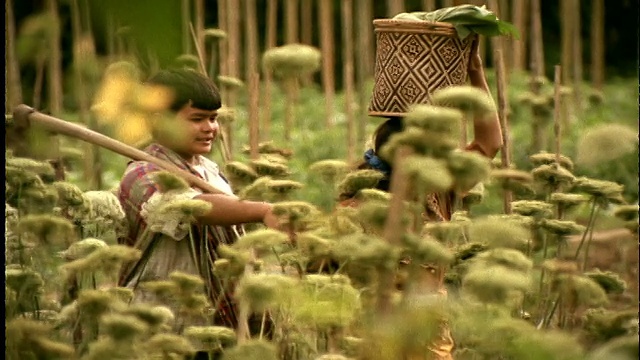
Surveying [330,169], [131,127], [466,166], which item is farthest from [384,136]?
[131,127]

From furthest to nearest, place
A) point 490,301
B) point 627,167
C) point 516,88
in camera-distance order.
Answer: point 516,88
point 627,167
point 490,301

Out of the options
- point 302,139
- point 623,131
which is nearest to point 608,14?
point 302,139

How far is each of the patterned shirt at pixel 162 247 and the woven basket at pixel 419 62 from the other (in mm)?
414

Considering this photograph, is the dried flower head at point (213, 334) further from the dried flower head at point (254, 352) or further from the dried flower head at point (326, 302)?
the dried flower head at point (254, 352)

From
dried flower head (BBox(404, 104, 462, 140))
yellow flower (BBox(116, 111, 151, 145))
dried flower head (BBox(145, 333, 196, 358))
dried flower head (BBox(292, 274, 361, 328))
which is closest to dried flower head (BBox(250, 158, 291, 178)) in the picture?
dried flower head (BBox(292, 274, 361, 328))

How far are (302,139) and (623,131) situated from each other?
19.5 feet

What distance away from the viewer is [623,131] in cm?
165

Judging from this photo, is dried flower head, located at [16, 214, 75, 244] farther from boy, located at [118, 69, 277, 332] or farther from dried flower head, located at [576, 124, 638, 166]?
dried flower head, located at [576, 124, 638, 166]

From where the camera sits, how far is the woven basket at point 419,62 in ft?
8.51

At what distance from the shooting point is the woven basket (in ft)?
8.51

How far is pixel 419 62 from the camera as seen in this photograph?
8.55 ft

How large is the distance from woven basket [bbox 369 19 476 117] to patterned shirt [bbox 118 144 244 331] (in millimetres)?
414

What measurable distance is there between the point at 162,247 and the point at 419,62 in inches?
23.8

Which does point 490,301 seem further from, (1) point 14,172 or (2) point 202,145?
(2) point 202,145
